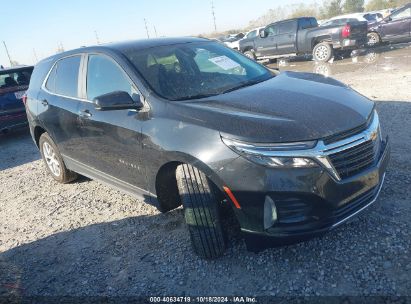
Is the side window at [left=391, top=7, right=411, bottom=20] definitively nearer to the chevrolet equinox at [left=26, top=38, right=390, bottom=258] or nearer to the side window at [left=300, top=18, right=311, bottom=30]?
the side window at [left=300, top=18, right=311, bottom=30]

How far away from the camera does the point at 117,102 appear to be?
128 inches

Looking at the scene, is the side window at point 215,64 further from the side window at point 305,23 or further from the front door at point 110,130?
the side window at point 305,23

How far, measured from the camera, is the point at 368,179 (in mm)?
2736

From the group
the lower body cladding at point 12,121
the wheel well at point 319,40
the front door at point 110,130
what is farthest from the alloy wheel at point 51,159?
the wheel well at point 319,40

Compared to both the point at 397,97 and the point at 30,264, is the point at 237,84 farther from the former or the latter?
the point at 397,97

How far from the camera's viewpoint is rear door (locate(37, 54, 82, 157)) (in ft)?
14.0

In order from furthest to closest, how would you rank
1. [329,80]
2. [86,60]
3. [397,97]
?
[397,97], [86,60], [329,80]

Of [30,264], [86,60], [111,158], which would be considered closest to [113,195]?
[111,158]

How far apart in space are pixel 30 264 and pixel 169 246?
1.39m

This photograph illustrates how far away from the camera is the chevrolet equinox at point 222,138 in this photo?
2.54m

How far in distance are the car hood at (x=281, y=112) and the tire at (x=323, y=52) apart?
1092 centimetres

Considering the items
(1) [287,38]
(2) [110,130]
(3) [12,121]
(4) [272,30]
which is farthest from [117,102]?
(4) [272,30]

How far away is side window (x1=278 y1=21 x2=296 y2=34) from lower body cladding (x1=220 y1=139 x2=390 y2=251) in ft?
42.6

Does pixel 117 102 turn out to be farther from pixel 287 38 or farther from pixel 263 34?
pixel 263 34
